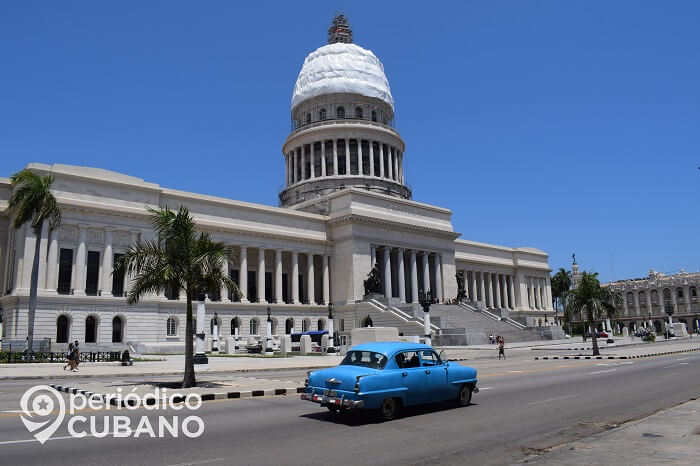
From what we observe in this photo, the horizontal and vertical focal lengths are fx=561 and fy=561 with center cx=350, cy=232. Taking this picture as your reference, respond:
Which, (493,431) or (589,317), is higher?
(589,317)

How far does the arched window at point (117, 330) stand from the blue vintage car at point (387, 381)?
44784 millimetres

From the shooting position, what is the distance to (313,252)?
2795 inches

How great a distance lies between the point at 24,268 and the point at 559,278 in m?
102

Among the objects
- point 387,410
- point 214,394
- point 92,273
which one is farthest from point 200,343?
point 387,410

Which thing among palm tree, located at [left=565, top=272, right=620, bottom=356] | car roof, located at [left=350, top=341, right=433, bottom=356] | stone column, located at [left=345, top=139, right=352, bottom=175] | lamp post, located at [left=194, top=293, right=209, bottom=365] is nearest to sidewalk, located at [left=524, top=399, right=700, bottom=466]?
car roof, located at [left=350, top=341, right=433, bottom=356]

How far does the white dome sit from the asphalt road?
78267 millimetres

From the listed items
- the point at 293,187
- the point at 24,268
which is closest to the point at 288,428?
the point at 24,268

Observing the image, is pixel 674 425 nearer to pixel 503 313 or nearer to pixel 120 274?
pixel 120 274

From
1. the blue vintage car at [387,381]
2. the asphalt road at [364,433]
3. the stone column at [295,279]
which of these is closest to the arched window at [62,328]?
the stone column at [295,279]

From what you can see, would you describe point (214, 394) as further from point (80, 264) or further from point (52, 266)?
point (80, 264)

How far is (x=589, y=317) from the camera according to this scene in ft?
137

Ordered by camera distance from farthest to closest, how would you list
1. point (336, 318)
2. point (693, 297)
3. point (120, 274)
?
point (693, 297) → point (336, 318) → point (120, 274)

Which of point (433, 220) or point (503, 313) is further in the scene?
point (433, 220)

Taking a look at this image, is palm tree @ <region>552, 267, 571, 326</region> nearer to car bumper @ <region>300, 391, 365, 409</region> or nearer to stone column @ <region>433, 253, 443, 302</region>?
stone column @ <region>433, 253, 443, 302</region>
